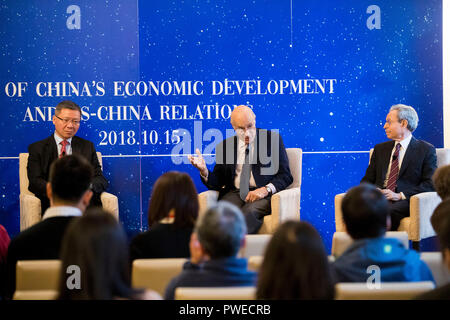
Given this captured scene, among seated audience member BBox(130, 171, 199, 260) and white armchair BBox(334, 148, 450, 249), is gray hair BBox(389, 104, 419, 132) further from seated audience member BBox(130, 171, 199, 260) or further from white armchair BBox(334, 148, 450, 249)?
seated audience member BBox(130, 171, 199, 260)

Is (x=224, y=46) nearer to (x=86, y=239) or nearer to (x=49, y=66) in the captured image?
(x=49, y=66)

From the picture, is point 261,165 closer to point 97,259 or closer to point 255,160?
point 255,160

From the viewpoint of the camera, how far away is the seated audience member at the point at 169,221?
2715 mm

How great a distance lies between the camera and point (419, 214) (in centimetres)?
455

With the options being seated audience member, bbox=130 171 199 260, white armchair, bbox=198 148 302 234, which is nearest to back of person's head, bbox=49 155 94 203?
seated audience member, bbox=130 171 199 260

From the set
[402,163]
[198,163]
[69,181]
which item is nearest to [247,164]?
[198,163]

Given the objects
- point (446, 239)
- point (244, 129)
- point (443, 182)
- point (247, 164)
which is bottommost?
point (446, 239)

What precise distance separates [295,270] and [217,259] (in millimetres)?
426

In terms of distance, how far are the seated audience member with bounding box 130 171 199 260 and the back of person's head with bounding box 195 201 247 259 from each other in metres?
0.64

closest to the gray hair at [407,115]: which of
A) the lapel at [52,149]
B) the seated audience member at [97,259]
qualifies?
the lapel at [52,149]

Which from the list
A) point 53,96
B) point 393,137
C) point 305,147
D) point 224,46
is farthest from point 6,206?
point 393,137

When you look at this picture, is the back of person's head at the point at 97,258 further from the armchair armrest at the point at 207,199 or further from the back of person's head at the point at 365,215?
the armchair armrest at the point at 207,199

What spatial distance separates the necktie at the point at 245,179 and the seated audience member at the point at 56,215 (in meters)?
2.39

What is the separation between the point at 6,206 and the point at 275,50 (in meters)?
3.14
